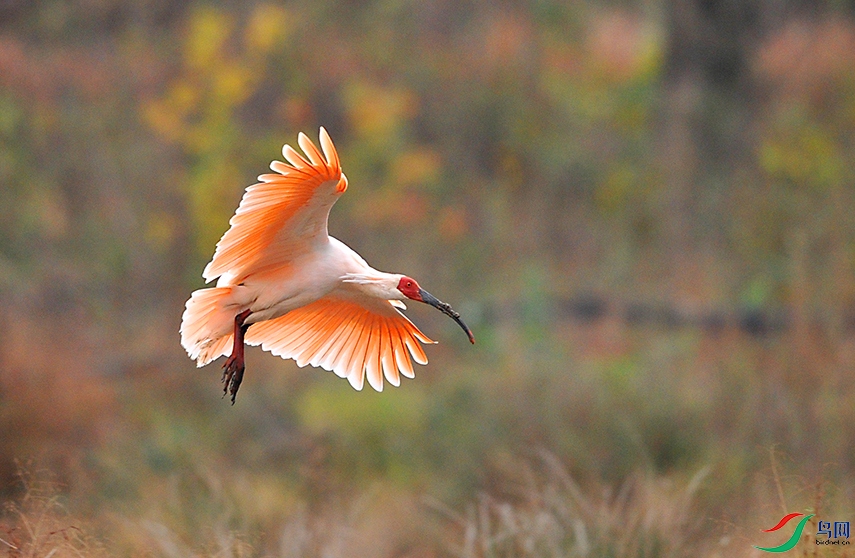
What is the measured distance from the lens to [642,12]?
984 inches

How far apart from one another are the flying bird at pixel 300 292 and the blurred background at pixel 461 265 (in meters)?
1.19

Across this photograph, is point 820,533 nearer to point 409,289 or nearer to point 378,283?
point 409,289

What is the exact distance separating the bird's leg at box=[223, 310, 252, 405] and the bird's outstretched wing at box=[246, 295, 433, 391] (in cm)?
78

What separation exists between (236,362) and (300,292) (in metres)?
0.52

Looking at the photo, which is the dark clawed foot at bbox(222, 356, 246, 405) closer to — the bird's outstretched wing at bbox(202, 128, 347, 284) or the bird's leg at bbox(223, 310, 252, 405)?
the bird's leg at bbox(223, 310, 252, 405)

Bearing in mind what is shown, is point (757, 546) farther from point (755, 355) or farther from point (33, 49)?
point (33, 49)

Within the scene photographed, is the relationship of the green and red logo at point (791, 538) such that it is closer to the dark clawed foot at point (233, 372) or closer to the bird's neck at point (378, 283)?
the bird's neck at point (378, 283)

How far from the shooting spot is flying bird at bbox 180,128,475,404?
611 cm

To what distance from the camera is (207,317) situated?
6793 mm

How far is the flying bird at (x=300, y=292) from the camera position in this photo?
6113mm

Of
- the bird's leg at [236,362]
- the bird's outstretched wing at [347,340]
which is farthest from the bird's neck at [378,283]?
the bird's outstretched wing at [347,340]

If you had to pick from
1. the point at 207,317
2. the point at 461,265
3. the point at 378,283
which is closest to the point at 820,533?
the point at 378,283

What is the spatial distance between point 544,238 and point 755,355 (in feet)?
19.8

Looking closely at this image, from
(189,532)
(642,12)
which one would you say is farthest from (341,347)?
(642,12)
